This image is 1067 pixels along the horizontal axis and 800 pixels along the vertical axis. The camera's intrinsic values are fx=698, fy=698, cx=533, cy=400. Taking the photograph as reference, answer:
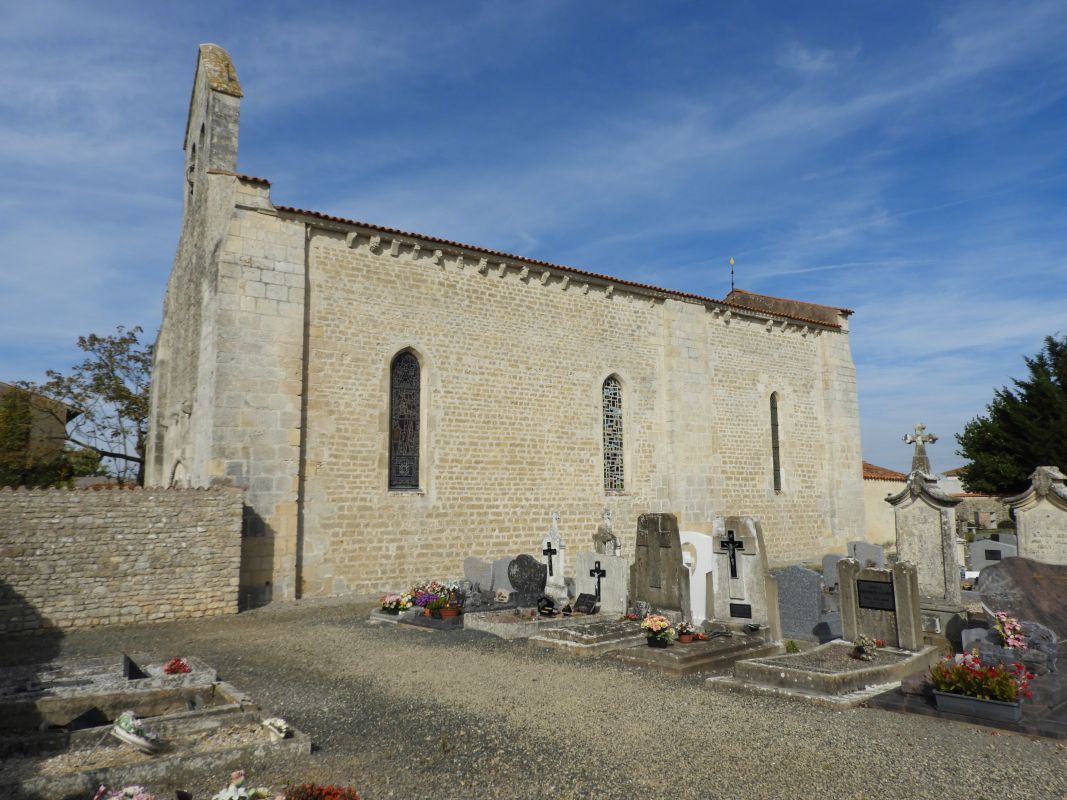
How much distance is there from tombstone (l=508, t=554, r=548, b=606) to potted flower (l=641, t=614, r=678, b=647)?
11.9 feet

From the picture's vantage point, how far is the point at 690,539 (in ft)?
33.7

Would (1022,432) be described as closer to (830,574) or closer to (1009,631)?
(830,574)

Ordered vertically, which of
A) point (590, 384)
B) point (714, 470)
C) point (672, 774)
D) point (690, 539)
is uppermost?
point (590, 384)

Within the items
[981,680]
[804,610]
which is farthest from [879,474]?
[981,680]

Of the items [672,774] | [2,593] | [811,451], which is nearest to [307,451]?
[2,593]

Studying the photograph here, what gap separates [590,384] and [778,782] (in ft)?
42.7

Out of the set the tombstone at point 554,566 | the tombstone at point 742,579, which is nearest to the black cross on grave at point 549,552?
the tombstone at point 554,566

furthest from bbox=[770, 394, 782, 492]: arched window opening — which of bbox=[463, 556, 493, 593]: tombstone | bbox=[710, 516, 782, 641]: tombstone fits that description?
bbox=[710, 516, 782, 641]: tombstone

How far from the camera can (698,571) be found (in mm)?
9906

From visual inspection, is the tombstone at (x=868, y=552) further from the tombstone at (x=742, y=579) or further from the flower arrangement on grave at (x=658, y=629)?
the flower arrangement on grave at (x=658, y=629)

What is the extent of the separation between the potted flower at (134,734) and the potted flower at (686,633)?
576 cm

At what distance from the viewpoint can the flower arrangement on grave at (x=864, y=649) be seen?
742 cm

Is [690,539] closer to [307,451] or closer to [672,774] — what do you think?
[672,774]

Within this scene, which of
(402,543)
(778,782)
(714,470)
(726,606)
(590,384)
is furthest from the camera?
(714,470)
